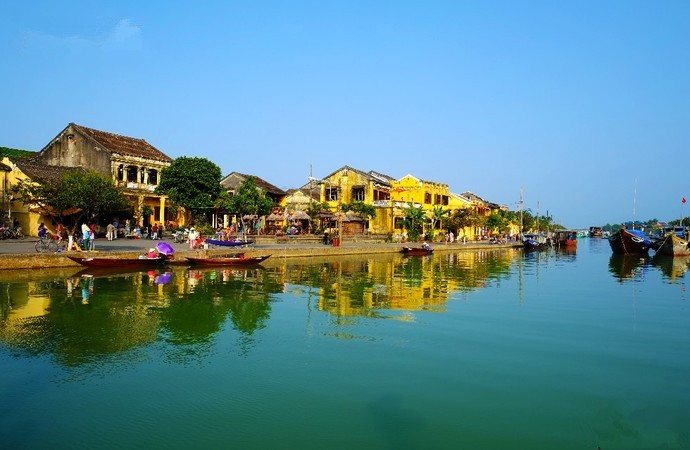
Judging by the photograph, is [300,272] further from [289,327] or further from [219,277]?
[289,327]

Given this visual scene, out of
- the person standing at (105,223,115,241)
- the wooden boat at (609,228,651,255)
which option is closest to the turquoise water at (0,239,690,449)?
the person standing at (105,223,115,241)

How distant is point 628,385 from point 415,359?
343cm

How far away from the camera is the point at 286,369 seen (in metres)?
8.88

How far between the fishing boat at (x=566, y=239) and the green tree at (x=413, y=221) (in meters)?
23.3

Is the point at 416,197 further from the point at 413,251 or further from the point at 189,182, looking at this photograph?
the point at 189,182

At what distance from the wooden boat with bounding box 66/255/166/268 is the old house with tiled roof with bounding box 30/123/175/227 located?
15.2m

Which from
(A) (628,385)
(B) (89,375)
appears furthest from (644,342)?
(B) (89,375)

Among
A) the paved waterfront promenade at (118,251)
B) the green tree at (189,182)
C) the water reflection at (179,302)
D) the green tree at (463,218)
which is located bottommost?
the water reflection at (179,302)

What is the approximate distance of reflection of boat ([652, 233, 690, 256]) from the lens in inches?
1689

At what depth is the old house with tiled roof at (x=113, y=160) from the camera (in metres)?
37.0

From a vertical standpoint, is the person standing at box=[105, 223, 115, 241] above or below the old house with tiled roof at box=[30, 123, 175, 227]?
below

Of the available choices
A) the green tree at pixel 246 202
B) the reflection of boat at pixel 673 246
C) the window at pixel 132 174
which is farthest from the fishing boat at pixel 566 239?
the window at pixel 132 174

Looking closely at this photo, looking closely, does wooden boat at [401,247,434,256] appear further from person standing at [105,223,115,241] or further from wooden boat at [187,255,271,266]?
person standing at [105,223,115,241]

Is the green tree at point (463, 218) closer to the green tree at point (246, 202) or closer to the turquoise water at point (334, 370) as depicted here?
the green tree at point (246, 202)
